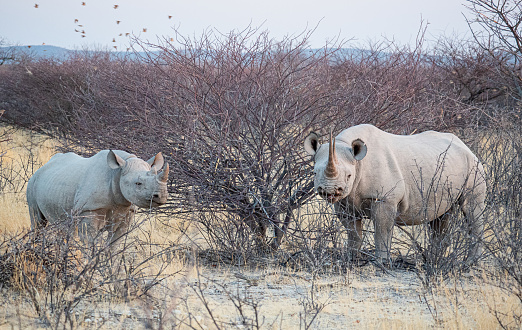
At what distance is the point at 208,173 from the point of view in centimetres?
634

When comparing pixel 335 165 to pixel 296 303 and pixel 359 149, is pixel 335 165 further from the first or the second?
pixel 296 303

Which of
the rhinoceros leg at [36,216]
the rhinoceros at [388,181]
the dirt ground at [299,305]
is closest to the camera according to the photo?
the dirt ground at [299,305]

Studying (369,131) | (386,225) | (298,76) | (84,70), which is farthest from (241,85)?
(84,70)

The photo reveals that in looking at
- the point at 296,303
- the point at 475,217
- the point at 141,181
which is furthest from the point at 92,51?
the point at 296,303

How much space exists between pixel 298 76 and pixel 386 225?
85.8 inches

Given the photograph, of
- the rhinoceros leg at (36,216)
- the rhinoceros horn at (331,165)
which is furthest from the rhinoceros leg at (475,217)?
the rhinoceros leg at (36,216)

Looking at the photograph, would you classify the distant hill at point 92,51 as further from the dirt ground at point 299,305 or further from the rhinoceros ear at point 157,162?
the dirt ground at point 299,305

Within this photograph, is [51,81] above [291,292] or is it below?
above

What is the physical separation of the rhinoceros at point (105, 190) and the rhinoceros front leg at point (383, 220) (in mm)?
1851

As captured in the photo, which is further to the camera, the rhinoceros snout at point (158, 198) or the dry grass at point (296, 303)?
the rhinoceros snout at point (158, 198)

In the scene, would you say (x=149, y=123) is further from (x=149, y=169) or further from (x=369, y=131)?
(x=369, y=131)

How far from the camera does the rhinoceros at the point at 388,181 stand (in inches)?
209

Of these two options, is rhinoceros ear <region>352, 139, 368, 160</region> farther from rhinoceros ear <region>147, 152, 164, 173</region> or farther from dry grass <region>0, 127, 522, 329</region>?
rhinoceros ear <region>147, 152, 164, 173</region>

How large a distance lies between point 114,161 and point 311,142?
172 cm
